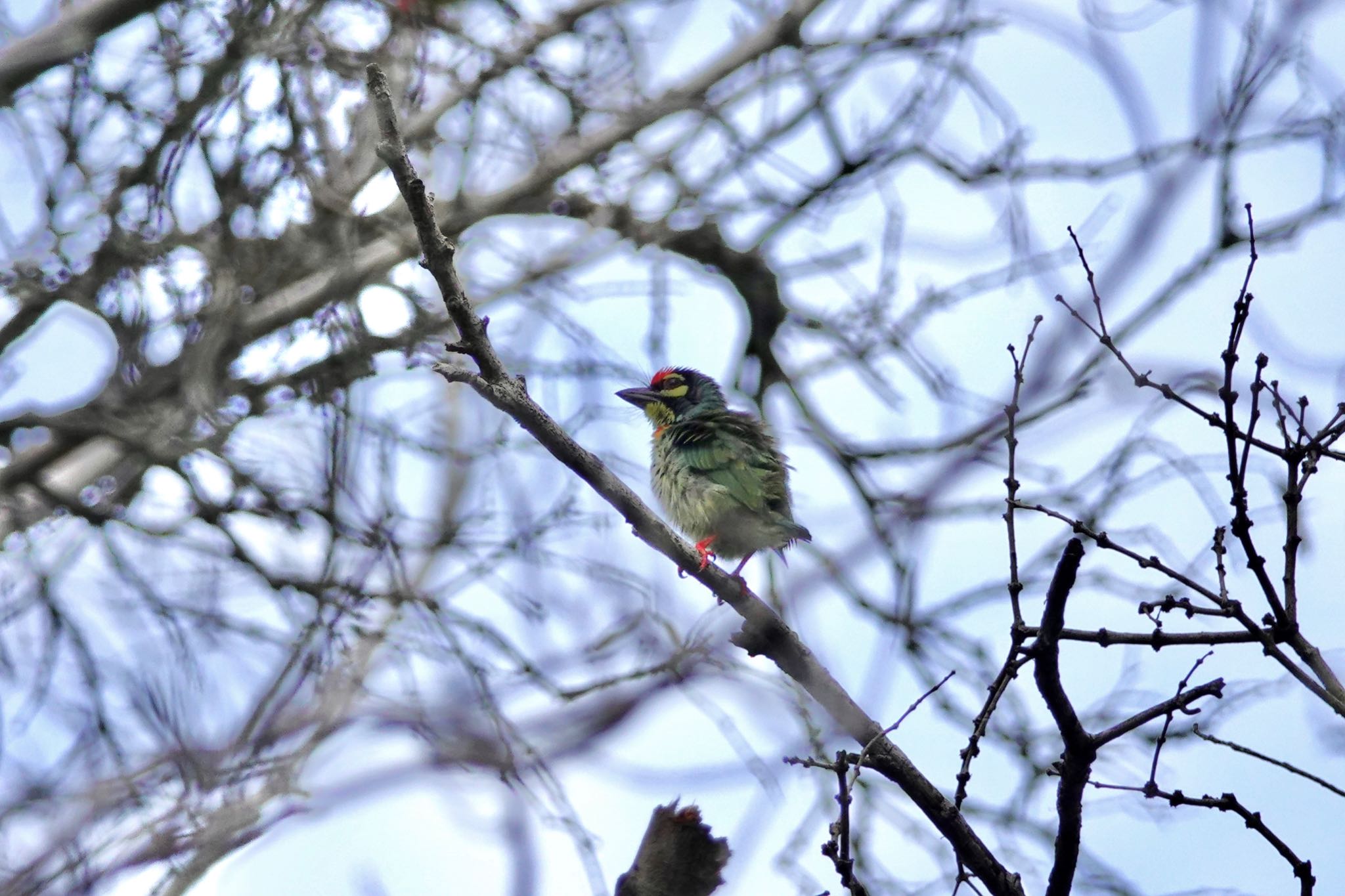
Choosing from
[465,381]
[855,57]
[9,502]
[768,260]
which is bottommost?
[465,381]

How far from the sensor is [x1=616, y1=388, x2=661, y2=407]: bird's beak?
6562 millimetres

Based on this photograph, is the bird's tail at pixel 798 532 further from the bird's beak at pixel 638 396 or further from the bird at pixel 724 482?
the bird's beak at pixel 638 396

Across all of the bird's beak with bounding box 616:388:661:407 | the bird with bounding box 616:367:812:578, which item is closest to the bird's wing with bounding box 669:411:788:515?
the bird with bounding box 616:367:812:578

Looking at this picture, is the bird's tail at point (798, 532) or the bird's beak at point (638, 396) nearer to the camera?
the bird's tail at point (798, 532)

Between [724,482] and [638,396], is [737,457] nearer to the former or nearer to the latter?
[724,482]

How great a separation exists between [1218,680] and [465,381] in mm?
1830

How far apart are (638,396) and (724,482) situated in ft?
3.90

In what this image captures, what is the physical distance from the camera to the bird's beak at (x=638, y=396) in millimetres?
6562

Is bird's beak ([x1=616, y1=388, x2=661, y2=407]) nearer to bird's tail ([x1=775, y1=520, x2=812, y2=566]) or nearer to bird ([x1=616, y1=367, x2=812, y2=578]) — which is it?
bird ([x1=616, y1=367, x2=812, y2=578])

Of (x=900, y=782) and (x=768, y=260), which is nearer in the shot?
(x=900, y=782)

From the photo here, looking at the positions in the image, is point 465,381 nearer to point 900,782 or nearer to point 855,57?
point 900,782

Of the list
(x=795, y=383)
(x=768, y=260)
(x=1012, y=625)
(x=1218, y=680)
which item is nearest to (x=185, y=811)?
(x=1012, y=625)

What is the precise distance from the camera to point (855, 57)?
816 cm

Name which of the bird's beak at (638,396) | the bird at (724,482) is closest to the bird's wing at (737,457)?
the bird at (724,482)
